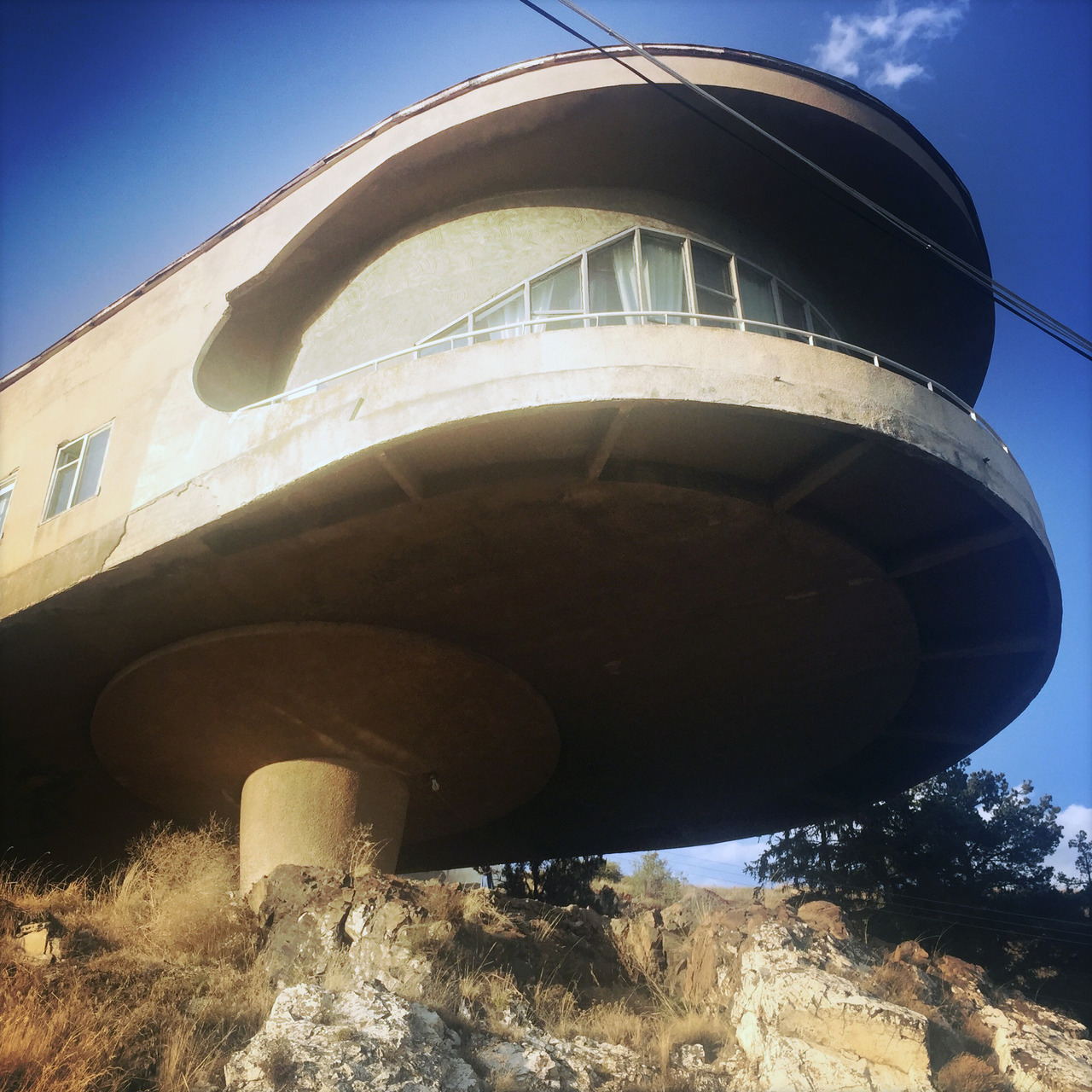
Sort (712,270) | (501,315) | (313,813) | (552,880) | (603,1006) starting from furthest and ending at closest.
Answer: (552,880)
(313,813)
(712,270)
(501,315)
(603,1006)

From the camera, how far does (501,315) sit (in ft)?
37.8

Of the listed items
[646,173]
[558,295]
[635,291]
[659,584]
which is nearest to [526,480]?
[659,584]

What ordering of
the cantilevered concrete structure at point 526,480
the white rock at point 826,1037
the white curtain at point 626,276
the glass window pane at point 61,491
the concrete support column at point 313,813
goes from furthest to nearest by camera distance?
the glass window pane at point 61,491 → the concrete support column at point 313,813 → the white curtain at point 626,276 → the cantilevered concrete structure at point 526,480 → the white rock at point 826,1037

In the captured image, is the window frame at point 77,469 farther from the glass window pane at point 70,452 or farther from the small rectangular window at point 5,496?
the small rectangular window at point 5,496

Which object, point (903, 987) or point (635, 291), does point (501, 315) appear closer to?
point (635, 291)

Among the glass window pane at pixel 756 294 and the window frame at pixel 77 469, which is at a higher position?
the glass window pane at pixel 756 294

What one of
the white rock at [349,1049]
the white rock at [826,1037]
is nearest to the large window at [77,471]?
the white rock at [349,1049]

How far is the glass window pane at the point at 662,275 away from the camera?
36.8 ft

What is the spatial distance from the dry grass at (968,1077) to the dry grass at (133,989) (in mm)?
6071

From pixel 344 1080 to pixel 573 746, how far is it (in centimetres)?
940

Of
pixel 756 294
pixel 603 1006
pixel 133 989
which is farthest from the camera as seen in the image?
pixel 756 294

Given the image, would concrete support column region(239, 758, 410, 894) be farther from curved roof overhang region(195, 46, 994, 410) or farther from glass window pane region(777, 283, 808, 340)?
glass window pane region(777, 283, 808, 340)

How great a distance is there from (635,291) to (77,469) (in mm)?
8432

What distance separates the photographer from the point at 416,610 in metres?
11.8
